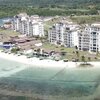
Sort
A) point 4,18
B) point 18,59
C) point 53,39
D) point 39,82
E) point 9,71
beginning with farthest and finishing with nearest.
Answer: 1. point 4,18
2. point 53,39
3. point 18,59
4. point 9,71
5. point 39,82

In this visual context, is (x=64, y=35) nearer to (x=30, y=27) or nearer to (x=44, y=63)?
(x=30, y=27)

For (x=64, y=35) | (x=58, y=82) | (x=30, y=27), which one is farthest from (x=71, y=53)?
A: (x=30, y=27)

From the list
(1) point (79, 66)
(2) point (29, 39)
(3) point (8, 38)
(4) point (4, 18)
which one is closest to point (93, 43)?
(1) point (79, 66)

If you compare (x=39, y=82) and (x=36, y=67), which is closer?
(x=39, y=82)

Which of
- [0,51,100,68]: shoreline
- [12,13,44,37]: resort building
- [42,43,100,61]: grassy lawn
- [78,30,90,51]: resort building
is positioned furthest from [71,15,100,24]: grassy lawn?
[0,51,100,68]: shoreline

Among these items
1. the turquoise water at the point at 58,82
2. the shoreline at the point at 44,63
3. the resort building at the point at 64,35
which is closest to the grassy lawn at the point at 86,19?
the resort building at the point at 64,35

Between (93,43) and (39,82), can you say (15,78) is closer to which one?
(39,82)
